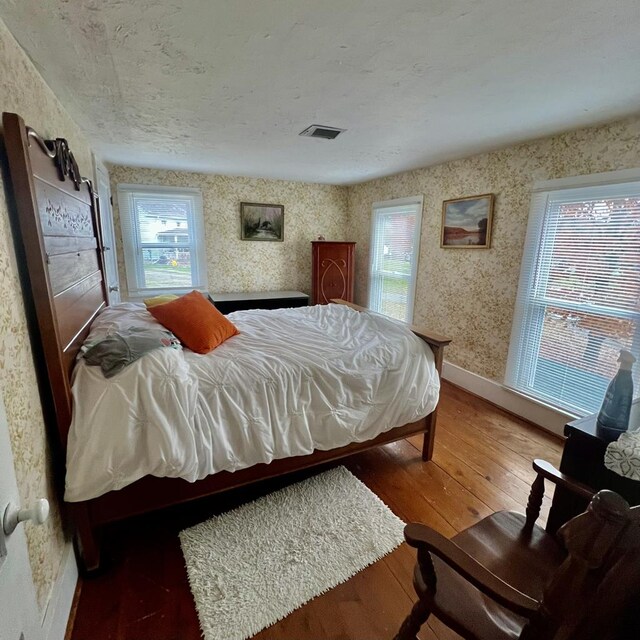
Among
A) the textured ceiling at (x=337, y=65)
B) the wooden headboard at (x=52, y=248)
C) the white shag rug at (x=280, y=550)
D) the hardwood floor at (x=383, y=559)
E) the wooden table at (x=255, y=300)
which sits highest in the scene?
the textured ceiling at (x=337, y=65)

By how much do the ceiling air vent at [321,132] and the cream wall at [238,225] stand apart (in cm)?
202

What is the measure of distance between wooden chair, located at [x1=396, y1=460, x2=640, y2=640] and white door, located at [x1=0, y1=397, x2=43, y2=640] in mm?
843

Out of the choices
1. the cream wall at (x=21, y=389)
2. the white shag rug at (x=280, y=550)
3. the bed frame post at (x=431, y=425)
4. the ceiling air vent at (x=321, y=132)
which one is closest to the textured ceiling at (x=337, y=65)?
the ceiling air vent at (x=321, y=132)

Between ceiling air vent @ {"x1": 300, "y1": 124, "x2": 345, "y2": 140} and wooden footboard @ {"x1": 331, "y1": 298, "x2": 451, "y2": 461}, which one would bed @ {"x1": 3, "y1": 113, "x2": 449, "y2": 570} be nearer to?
wooden footboard @ {"x1": 331, "y1": 298, "x2": 451, "y2": 461}

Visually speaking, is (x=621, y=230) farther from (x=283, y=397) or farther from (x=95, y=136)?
(x=95, y=136)

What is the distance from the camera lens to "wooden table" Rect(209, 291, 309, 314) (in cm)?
415

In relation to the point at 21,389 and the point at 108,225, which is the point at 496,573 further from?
the point at 108,225

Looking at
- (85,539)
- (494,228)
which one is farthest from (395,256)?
(85,539)

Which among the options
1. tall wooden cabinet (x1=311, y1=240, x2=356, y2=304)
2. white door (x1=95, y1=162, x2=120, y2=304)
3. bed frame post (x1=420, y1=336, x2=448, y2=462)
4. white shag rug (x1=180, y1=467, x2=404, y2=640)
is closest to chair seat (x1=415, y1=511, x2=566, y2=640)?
white shag rug (x1=180, y1=467, x2=404, y2=640)

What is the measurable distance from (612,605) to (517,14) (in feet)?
5.83

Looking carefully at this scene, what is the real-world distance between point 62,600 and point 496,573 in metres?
1.56

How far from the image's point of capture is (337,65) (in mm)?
1594

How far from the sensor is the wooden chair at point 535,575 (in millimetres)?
560

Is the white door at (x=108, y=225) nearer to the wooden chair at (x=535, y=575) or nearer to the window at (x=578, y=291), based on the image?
the wooden chair at (x=535, y=575)
